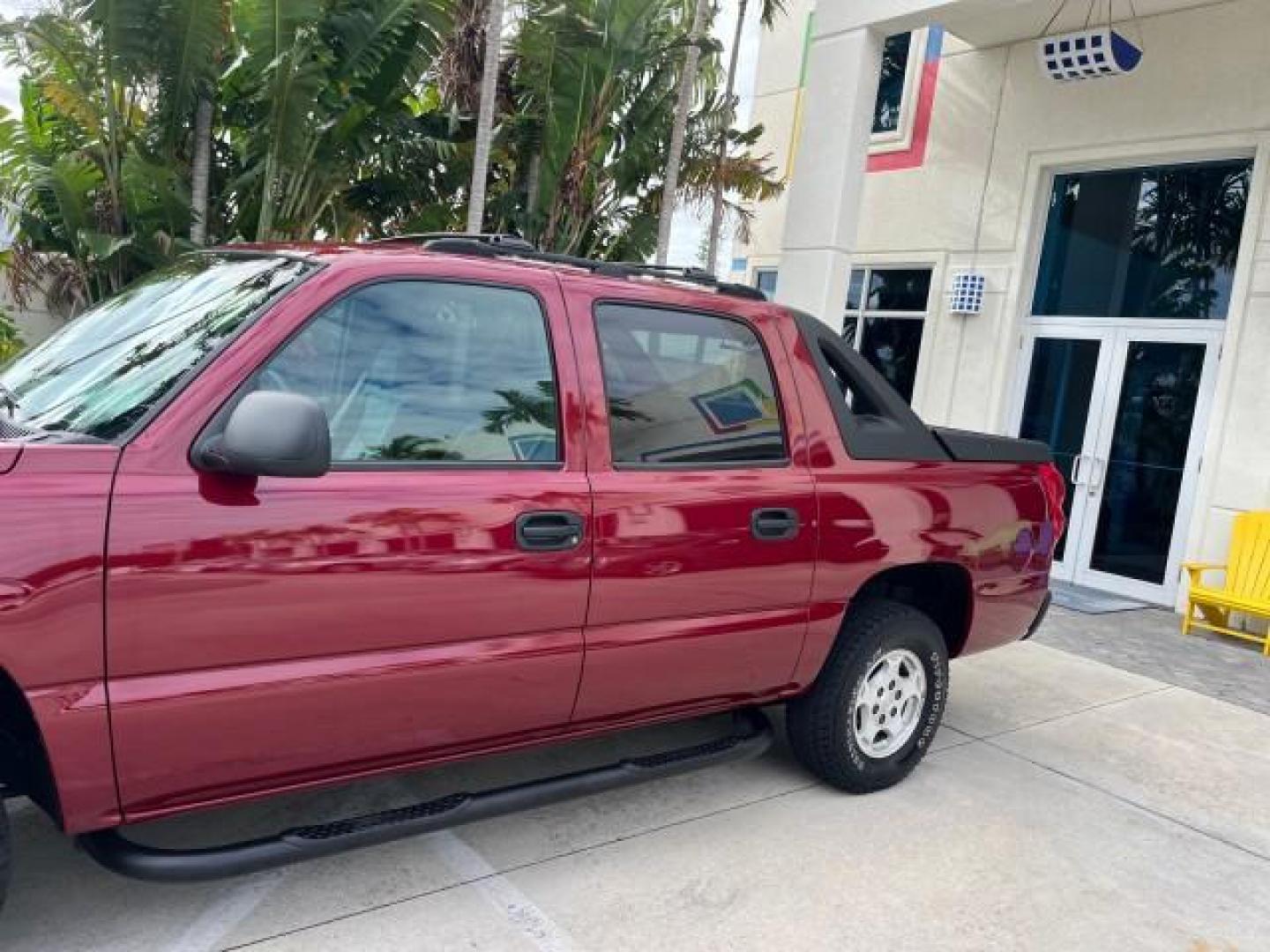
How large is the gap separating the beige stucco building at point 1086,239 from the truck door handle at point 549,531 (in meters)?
6.77

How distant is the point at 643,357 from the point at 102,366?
158cm

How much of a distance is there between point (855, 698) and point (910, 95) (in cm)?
902

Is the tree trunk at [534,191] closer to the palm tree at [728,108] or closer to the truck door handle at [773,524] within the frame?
the palm tree at [728,108]

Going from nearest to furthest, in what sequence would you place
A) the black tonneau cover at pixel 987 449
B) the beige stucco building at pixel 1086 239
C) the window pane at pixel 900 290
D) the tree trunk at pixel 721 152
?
the black tonneau cover at pixel 987 449
the beige stucco building at pixel 1086 239
the window pane at pixel 900 290
the tree trunk at pixel 721 152

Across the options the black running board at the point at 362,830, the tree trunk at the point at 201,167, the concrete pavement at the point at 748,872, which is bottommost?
the concrete pavement at the point at 748,872

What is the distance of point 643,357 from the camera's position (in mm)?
3311

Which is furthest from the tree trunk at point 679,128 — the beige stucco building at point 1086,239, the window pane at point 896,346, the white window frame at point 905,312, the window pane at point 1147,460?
the window pane at point 1147,460

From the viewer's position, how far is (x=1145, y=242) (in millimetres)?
9219

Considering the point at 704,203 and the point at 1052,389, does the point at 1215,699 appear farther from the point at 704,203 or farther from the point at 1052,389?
the point at 704,203

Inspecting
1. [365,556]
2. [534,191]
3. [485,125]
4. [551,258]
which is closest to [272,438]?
[365,556]

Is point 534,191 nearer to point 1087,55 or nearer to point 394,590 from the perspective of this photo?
point 1087,55

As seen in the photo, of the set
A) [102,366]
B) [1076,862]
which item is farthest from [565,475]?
[1076,862]

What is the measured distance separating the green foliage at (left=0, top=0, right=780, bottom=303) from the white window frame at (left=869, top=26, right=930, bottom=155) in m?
2.33

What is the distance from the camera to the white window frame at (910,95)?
11.0 metres
